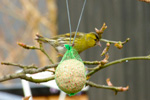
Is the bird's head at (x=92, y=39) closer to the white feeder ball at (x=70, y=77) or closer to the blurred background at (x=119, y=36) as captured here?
the white feeder ball at (x=70, y=77)

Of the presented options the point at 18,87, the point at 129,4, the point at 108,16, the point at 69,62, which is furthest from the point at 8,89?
the point at 69,62

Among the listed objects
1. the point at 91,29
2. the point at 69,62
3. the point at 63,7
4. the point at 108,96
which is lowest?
the point at 108,96

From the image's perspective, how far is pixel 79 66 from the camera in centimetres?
159

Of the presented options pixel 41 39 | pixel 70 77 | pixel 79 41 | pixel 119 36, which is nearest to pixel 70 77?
pixel 70 77

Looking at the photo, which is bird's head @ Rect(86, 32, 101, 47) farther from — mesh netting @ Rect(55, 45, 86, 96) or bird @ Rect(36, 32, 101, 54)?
mesh netting @ Rect(55, 45, 86, 96)

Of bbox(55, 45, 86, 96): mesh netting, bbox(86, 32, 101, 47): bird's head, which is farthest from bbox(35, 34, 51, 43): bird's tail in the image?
bbox(55, 45, 86, 96): mesh netting

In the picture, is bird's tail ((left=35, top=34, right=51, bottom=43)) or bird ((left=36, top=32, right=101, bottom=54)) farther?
bird ((left=36, top=32, right=101, bottom=54))

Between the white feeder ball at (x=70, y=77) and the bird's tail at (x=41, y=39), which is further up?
the bird's tail at (x=41, y=39)

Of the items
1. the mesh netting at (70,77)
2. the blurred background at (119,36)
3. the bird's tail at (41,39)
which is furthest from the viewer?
the blurred background at (119,36)

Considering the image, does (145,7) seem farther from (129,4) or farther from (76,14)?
(76,14)

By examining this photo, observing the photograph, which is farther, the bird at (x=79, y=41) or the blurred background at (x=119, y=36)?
the blurred background at (x=119, y=36)

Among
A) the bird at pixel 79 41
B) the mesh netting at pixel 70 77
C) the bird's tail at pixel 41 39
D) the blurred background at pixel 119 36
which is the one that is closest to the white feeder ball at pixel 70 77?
the mesh netting at pixel 70 77

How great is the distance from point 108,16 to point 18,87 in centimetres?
168

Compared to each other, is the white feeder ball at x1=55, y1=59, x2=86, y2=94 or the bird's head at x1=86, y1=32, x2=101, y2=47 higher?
the bird's head at x1=86, y1=32, x2=101, y2=47
